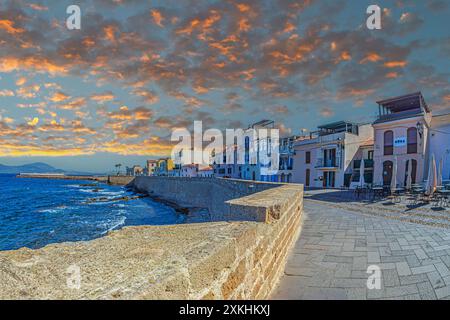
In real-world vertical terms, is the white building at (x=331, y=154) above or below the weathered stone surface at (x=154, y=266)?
above

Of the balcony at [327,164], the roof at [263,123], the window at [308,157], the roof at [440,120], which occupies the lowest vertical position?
the balcony at [327,164]

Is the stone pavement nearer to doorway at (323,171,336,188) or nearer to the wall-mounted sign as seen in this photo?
the wall-mounted sign

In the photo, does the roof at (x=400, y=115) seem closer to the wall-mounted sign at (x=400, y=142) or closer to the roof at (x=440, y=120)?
the wall-mounted sign at (x=400, y=142)

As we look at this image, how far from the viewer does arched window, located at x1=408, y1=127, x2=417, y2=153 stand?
745 inches

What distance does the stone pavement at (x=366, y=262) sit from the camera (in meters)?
3.07

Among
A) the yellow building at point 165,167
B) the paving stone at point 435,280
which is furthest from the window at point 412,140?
the yellow building at point 165,167

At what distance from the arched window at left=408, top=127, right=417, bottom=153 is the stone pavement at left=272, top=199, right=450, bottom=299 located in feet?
54.1

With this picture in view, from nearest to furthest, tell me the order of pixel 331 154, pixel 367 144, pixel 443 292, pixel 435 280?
pixel 443 292 < pixel 435 280 < pixel 367 144 < pixel 331 154

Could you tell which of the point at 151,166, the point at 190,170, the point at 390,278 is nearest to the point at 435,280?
the point at 390,278

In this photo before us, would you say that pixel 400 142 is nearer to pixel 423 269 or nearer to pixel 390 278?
pixel 423 269

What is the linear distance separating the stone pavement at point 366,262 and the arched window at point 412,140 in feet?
54.1

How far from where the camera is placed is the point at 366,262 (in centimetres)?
396

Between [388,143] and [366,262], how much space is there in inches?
807
